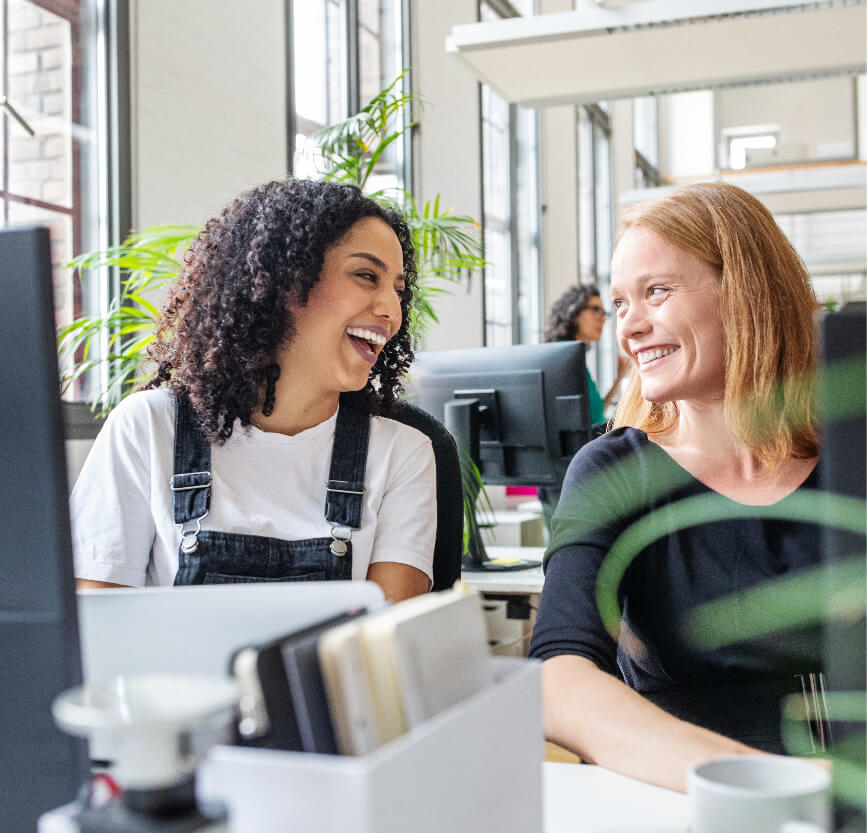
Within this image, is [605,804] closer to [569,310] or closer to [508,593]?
[508,593]

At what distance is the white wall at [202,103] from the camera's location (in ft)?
10.1

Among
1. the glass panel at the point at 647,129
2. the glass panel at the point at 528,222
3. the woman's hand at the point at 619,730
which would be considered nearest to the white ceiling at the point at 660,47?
the woman's hand at the point at 619,730

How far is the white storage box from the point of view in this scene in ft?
1.50

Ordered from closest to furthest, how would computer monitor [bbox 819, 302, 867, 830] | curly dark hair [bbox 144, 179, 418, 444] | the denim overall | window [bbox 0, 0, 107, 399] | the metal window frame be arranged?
computer monitor [bbox 819, 302, 867, 830]
the denim overall
curly dark hair [bbox 144, 179, 418, 444]
window [bbox 0, 0, 107, 399]
the metal window frame

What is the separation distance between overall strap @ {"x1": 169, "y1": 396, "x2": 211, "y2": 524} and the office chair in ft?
1.05

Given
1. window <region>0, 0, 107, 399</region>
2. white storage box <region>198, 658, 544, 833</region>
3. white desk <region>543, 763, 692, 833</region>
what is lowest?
white desk <region>543, 763, 692, 833</region>

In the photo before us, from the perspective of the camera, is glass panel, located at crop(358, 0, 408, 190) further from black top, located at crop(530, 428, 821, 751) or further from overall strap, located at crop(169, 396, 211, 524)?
black top, located at crop(530, 428, 821, 751)

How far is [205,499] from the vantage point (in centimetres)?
141

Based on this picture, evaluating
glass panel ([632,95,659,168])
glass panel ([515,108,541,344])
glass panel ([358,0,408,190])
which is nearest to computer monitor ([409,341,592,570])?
glass panel ([358,0,408,190])

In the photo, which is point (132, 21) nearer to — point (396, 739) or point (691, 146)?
point (396, 739)

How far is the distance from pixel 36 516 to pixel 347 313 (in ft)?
3.38

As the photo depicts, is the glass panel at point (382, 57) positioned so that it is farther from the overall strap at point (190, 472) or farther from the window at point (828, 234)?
the window at point (828, 234)

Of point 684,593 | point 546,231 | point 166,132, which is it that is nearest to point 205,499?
point 684,593

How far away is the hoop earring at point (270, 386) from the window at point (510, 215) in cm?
430
